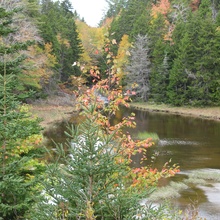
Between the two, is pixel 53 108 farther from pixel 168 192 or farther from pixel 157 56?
pixel 168 192

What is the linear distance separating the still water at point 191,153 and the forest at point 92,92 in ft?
4.95

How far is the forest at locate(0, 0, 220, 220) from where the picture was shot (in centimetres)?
502

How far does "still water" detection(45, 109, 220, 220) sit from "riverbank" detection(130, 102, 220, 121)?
2867mm

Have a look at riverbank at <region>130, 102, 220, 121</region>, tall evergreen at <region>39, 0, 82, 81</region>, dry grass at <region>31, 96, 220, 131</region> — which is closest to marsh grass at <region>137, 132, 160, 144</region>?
dry grass at <region>31, 96, 220, 131</region>

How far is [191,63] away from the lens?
2079 inches

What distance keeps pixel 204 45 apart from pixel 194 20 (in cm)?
481

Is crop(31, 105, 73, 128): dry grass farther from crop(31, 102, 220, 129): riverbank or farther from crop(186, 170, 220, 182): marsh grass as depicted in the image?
crop(186, 170, 220, 182): marsh grass

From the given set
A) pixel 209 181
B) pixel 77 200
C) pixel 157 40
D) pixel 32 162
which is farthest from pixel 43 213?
pixel 157 40

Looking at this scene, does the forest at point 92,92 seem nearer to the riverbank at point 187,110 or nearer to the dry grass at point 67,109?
the dry grass at point 67,109

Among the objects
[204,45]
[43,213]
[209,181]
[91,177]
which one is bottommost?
[209,181]

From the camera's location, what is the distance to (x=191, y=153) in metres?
25.0

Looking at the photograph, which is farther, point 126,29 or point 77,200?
point 126,29

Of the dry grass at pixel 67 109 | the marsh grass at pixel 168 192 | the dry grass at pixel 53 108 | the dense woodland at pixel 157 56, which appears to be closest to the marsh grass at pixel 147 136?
the dry grass at pixel 53 108

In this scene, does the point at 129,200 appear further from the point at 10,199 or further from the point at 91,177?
the point at 10,199
